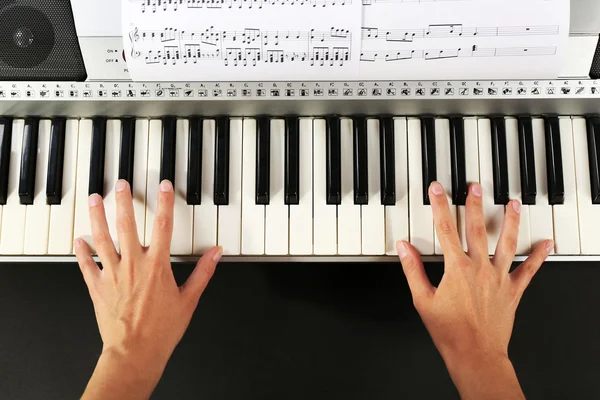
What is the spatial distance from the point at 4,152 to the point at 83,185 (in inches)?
8.9

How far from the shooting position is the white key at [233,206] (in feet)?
3.76

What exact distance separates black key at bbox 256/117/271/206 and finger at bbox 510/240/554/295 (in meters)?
0.66

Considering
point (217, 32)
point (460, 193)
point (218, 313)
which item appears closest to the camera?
point (217, 32)

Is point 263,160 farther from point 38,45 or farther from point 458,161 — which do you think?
point 38,45

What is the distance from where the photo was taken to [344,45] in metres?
1.03

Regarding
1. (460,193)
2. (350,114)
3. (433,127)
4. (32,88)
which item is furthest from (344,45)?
(32,88)

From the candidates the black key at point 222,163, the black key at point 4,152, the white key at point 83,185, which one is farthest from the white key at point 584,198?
the black key at point 4,152

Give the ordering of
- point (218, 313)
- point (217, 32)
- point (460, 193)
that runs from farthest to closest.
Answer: point (218, 313), point (460, 193), point (217, 32)

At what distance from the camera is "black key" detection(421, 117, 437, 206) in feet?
3.77

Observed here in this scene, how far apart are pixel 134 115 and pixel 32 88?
0.82 feet

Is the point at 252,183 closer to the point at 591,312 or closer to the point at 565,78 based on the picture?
the point at 565,78

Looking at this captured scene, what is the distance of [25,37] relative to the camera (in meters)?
1.13

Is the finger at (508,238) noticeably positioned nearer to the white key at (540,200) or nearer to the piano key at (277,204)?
the white key at (540,200)

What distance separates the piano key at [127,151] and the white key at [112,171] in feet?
0.07
